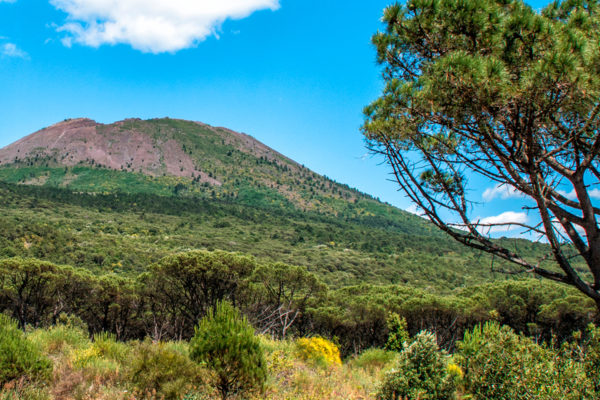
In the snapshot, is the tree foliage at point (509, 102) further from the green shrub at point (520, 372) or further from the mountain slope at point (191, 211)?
the mountain slope at point (191, 211)

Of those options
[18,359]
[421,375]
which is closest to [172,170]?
[18,359]

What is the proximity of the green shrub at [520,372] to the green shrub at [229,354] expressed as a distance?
3627mm

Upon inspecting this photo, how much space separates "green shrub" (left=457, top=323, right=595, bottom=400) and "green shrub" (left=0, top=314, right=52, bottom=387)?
6907 mm

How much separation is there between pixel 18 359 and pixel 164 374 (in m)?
2.07

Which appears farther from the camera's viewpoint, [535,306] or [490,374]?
[535,306]

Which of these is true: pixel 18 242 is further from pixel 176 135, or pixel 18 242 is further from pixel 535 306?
pixel 176 135

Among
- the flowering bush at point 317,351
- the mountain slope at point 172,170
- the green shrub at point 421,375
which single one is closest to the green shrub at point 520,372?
the green shrub at point 421,375

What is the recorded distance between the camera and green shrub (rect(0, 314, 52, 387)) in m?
5.26

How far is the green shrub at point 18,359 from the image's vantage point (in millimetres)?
5262

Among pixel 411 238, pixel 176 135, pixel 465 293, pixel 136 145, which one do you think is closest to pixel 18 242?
pixel 465 293

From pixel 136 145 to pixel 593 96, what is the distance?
600ft

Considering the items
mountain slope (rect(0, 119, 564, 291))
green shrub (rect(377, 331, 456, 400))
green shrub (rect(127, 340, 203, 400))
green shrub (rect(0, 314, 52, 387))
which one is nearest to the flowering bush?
green shrub (rect(377, 331, 456, 400))

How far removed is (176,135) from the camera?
186 metres

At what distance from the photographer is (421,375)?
23.4 feet
